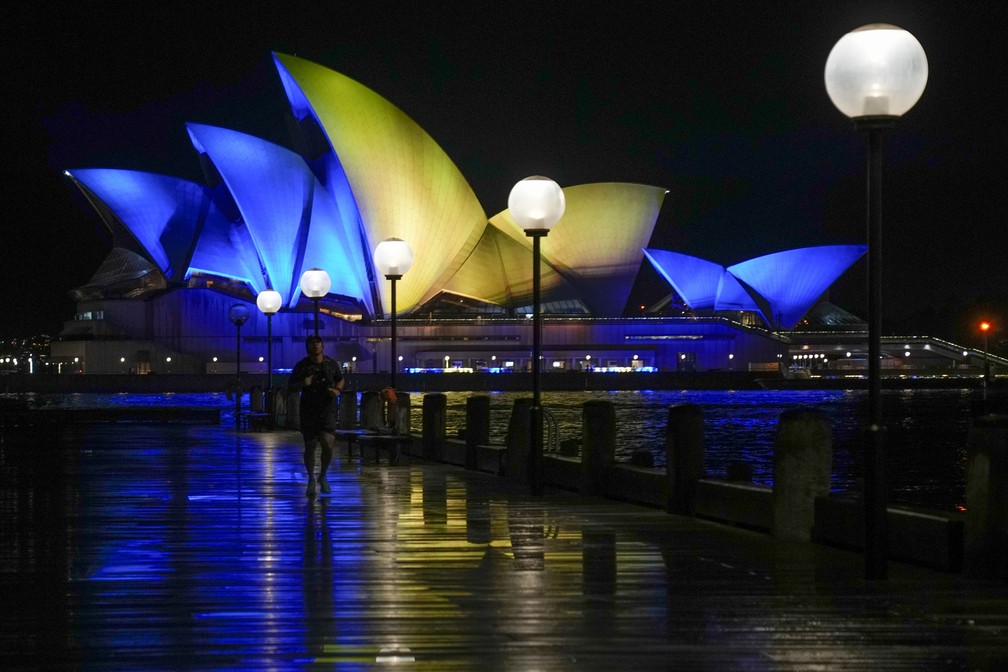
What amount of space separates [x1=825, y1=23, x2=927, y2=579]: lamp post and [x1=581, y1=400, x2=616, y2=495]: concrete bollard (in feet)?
13.6

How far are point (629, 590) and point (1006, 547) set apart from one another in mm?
2096

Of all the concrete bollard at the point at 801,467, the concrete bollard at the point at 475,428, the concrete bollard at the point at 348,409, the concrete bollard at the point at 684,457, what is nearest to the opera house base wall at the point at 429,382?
the concrete bollard at the point at 348,409

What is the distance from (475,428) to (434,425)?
1759mm

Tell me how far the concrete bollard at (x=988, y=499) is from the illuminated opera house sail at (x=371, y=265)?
56.4 metres

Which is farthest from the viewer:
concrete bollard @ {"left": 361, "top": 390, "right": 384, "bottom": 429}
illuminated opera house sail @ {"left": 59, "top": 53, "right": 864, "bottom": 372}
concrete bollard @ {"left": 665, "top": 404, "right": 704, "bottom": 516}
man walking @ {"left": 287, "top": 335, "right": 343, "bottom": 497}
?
illuminated opera house sail @ {"left": 59, "top": 53, "right": 864, "bottom": 372}

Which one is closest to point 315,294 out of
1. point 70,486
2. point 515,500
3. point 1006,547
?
point 70,486

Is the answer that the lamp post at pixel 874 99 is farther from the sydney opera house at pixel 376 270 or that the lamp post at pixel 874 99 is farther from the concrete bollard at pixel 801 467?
the sydney opera house at pixel 376 270

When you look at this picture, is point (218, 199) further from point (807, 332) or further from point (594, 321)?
point (807, 332)

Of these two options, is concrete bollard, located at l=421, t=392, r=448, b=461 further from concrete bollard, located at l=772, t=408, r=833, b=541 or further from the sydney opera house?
the sydney opera house

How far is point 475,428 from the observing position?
15.9m

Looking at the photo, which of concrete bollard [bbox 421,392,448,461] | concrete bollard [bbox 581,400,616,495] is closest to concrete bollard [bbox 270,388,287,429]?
concrete bollard [bbox 421,392,448,461]

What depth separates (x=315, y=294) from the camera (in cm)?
2475

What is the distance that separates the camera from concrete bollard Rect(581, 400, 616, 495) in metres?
11.6

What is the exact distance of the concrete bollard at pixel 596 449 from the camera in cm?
1161
